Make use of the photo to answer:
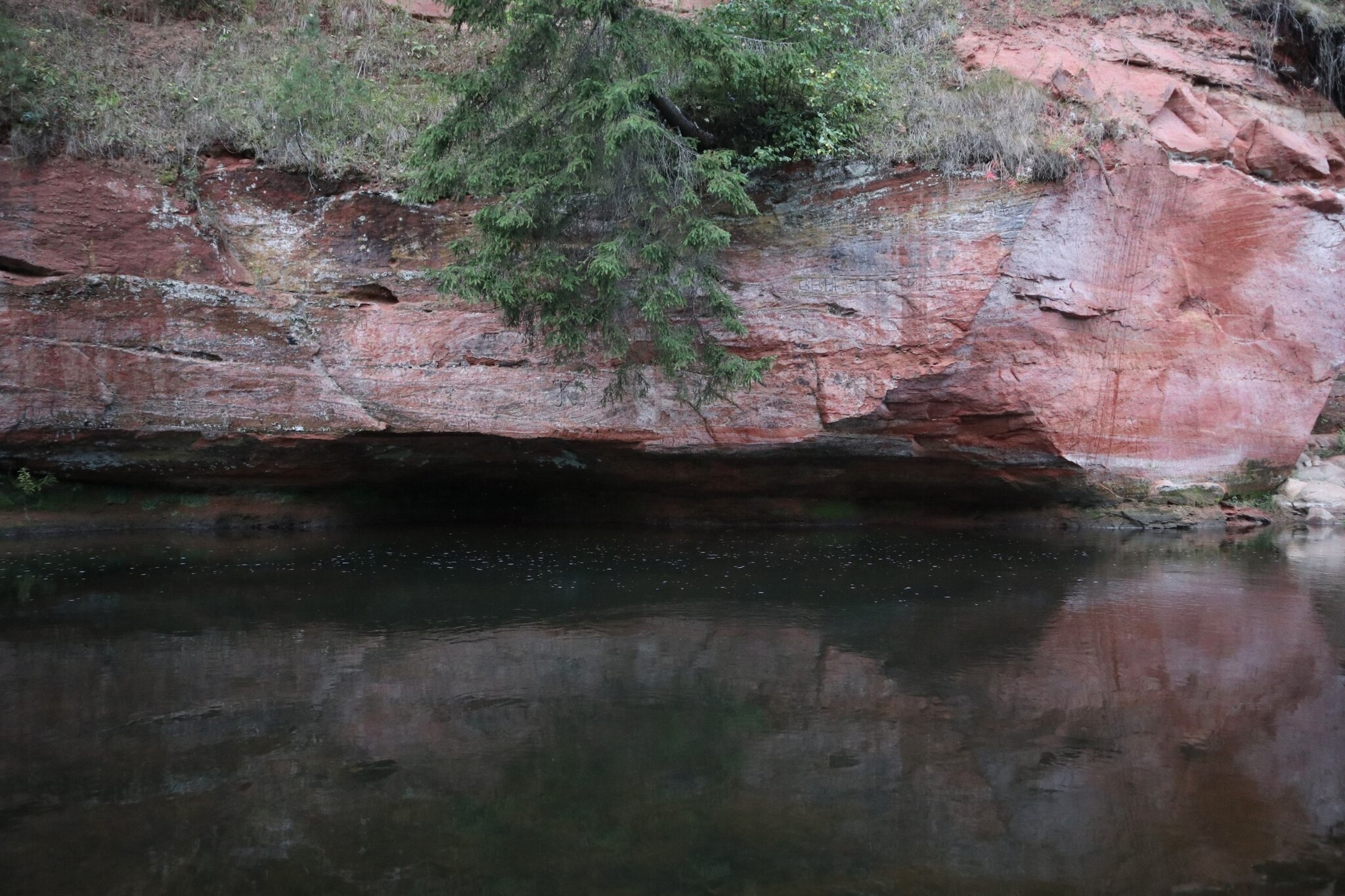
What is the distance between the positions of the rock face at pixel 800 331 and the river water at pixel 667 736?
10.1 feet

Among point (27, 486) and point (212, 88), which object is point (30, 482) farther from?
point (212, 88)

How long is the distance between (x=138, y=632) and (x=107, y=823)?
12.5 ft

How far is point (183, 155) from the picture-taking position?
11492 millimetres

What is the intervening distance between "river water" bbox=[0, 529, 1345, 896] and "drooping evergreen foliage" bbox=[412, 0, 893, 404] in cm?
330

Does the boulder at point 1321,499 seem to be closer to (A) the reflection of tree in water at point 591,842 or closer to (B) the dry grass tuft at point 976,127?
(B) the dry grass tuft at point 976,127

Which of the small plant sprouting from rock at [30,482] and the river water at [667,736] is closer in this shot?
the river water at [667,736]

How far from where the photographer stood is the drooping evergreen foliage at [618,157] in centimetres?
956

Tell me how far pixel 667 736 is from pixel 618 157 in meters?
7.22

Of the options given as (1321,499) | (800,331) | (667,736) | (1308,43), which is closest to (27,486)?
(800,331)

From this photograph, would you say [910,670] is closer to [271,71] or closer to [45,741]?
[45,741]

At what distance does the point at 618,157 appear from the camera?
998cm

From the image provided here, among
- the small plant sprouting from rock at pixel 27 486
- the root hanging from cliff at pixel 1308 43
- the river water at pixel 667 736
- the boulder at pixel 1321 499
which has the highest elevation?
the root hanging from cliff at pixel 1308 43

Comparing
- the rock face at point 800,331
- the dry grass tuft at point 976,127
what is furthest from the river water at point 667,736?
the dry grass tuft at point 976,127

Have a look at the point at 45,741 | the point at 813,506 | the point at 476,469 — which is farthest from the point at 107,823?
the point at 813,506
